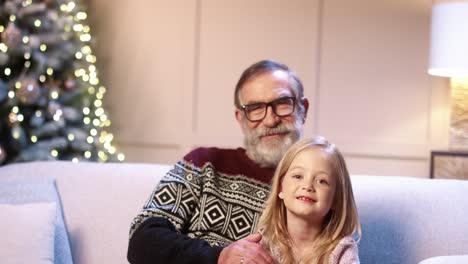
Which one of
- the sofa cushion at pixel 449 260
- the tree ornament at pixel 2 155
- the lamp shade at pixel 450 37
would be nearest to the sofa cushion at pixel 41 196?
the sofa cushion at pixel 449 260

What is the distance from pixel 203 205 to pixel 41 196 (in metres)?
0.60

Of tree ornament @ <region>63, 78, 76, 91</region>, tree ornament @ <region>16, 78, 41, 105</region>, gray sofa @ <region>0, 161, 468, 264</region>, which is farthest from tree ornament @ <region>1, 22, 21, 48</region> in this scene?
gray sofa @ <region>0, 161, 468, 264</region>

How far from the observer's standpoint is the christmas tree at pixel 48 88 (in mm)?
3797

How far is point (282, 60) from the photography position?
4559mm

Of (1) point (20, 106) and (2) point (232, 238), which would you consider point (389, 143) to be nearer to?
(1) point (20, 106)

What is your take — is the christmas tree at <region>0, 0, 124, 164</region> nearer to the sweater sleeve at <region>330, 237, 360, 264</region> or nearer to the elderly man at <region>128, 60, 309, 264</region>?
the elderly man at <region>128, 60, 309, 264</region>

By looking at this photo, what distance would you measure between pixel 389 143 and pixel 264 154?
252 cm

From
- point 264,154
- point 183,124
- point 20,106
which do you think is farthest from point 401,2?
point 264,154

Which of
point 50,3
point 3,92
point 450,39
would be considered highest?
point 50,3

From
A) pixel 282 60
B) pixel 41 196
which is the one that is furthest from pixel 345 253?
pixel 282 60

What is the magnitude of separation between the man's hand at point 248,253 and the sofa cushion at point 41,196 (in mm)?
701

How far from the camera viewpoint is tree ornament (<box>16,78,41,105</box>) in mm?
3793

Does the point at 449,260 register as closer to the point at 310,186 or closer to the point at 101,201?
the point at 310,186

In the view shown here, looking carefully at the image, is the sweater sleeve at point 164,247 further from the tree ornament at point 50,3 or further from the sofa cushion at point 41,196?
the tree ornament at point 50,3
